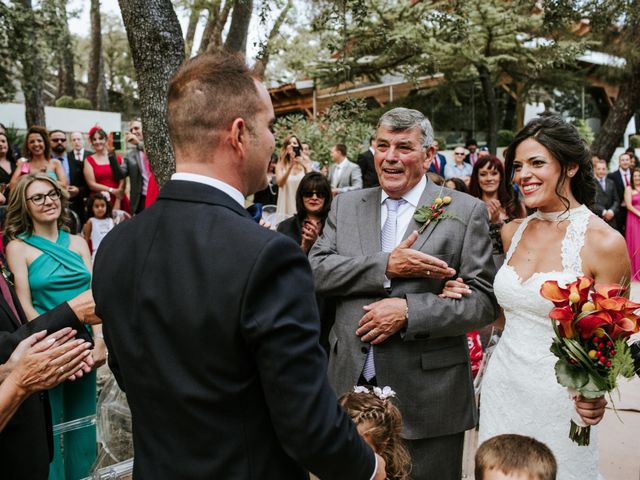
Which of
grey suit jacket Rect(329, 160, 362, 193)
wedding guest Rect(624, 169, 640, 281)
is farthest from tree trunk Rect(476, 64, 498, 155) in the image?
grey suit jacket Rect(329, 160, 362, 193)

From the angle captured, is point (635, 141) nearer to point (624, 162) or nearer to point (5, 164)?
point (624, 162)

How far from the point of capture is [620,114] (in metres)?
13.7

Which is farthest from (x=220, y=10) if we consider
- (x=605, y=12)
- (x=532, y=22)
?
(x=605, y=12)

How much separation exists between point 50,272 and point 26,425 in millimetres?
1452

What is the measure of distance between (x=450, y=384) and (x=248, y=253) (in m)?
1.77

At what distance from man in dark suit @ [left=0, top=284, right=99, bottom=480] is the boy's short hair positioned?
1.60 meters

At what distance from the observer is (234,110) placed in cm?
163

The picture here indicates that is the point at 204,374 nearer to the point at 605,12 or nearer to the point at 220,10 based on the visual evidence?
the point at 605,12

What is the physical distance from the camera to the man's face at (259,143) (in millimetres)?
1670

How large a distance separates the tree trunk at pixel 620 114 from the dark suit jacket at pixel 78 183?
1133cm

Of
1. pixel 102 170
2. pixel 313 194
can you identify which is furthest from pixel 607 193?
pixel 102 170

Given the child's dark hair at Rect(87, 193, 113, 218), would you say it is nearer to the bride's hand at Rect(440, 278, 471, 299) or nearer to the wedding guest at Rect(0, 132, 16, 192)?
the wedding guest at Rect(0, 132, 16, 192)

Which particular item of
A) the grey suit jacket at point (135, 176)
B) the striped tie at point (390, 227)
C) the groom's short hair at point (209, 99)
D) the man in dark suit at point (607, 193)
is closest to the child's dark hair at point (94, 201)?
the grey suit jacket at point (135, 176)

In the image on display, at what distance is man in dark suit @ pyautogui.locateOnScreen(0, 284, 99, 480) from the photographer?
2.47m
